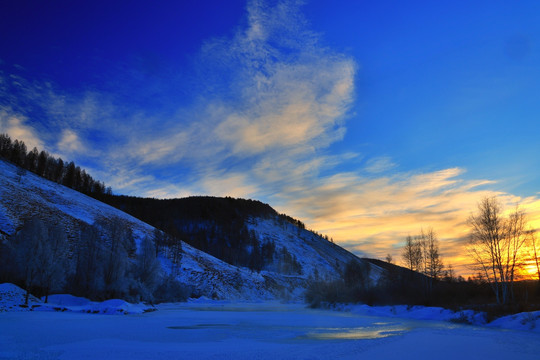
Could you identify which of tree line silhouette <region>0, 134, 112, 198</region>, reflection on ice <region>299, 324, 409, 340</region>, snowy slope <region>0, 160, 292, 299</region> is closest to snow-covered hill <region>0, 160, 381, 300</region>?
snowy slope <region>0, 160, 292, 299</region>

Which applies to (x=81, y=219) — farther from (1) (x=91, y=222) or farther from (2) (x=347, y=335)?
(2) (x=347, y=335)

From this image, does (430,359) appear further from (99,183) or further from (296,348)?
(99,183)

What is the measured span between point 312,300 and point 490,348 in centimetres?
6206

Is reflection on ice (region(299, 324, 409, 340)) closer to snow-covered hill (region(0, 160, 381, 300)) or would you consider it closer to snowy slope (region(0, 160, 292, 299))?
snow-covered hill (region(0, 160, 381, 300))

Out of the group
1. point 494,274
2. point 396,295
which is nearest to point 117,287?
point 396,295

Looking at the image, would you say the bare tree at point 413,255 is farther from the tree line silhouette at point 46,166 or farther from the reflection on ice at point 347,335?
the tree line silhouette at point 46,166

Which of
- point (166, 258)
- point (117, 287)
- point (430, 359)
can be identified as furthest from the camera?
point (166, 258)

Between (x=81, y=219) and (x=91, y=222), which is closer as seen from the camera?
(x=81, y=219)

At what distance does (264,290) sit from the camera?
11844 cm

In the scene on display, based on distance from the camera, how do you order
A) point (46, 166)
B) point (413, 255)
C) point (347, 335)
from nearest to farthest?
point (347, 335)
point (413, 255)
point (46, 166)

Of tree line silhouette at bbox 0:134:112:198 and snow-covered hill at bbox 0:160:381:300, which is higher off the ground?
tree line silhouette at bbox 0:134:112:198

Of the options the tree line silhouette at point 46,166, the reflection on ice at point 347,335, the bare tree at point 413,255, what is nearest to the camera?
the reflection on ice at point 347,335

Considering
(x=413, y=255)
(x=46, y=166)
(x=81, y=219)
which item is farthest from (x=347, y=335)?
(x=46, y=166)

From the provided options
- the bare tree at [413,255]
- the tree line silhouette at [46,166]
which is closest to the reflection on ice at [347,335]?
the bare tree at [413,255]
